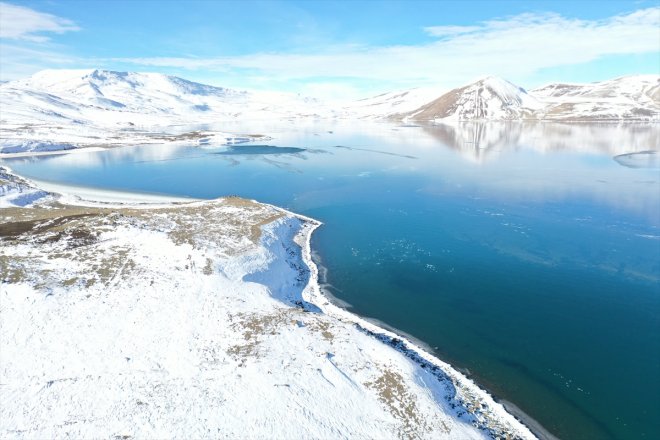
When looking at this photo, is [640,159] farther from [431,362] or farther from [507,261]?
[431,362]

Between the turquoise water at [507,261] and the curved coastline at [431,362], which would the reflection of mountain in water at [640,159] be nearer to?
the turquoise water at [507,261]

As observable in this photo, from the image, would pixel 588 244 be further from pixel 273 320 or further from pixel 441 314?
pixel 273 320

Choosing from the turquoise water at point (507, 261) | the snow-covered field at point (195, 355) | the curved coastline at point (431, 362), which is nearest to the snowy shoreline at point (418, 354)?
the curved coastline at point (431, 362)

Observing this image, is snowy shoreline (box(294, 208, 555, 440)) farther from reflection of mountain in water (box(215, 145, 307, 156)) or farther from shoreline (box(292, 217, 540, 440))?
reflection of mountain in water (box(215, 145, 307, 156))

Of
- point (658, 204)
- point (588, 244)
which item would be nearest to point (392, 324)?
point (588, 244)

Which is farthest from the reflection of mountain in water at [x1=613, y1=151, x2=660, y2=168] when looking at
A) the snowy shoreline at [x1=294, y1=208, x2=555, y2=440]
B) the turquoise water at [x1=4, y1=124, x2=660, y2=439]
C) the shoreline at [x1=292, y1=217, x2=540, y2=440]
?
the snowy shoreline at [x1=294, y1=208, x2=555, y2=440]
